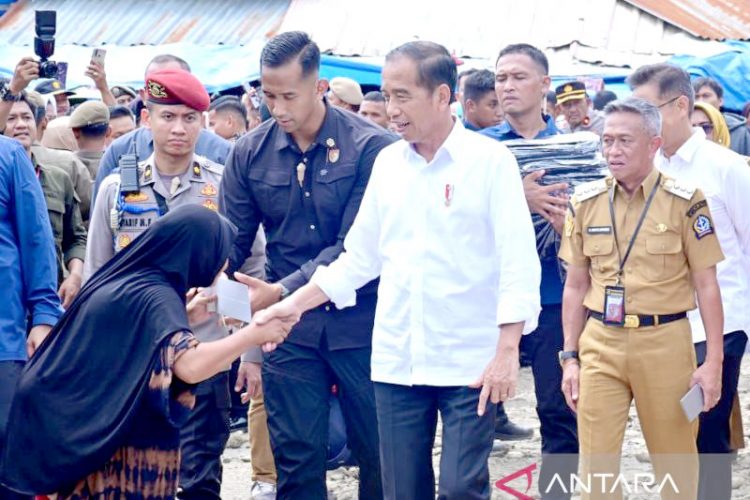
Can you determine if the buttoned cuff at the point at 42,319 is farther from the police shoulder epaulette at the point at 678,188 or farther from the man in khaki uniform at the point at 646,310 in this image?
the police shoulder epaulette at the point at 678,188

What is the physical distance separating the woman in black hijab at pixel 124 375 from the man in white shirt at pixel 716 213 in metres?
2.33

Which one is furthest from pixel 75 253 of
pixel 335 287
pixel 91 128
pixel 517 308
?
pixel 517 308

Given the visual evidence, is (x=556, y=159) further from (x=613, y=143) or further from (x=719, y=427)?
(x=719, y=427)

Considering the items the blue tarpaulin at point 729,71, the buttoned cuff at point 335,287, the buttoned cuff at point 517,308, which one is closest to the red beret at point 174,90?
the buttoned cuff at point 335,287

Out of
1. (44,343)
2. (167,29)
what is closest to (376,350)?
(44,343)

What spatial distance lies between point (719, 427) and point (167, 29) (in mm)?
18270

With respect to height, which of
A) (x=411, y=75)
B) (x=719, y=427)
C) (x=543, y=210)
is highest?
(x=411, y=75)

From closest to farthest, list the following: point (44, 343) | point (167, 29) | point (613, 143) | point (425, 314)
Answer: point (44, 343) < point (425, 314) < point (613, 143) < point (167, 29)

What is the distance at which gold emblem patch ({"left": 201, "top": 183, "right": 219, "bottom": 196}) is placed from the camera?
20.6 feet

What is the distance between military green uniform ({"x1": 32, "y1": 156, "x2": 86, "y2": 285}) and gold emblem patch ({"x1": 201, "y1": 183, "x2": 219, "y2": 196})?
105 centimetres

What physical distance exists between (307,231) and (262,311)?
97 cm

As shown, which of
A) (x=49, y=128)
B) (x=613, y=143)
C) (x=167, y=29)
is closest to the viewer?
(x=613, y=143)

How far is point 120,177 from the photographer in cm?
621

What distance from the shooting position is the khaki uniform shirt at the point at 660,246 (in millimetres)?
5344
